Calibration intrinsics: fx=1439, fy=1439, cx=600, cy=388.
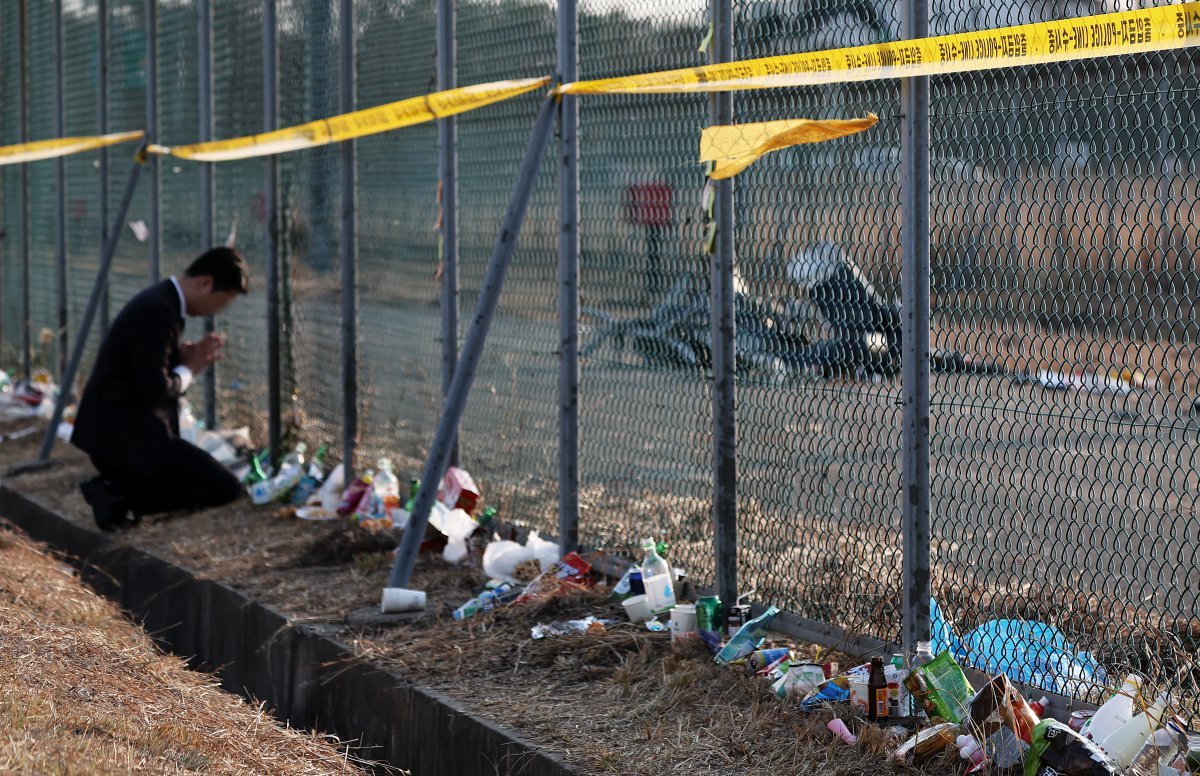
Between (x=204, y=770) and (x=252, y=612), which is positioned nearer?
(x=204, y=770)

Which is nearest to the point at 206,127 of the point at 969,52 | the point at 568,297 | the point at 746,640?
the point at 568,297

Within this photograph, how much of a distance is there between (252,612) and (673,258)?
2.48 meters

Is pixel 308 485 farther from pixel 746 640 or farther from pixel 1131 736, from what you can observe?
pixel 1131 736

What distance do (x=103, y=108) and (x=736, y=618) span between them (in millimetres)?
8591

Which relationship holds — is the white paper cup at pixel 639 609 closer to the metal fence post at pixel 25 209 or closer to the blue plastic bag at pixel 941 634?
the blue plastic bag at pixel 941 634

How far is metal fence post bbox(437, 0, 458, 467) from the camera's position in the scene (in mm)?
7137

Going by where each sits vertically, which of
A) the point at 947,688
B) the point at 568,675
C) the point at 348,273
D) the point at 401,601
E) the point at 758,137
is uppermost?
the point at 758,137

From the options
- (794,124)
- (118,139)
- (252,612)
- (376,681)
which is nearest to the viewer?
(794,124)

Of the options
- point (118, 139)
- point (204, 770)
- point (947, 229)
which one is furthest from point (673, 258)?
point (118, 139)

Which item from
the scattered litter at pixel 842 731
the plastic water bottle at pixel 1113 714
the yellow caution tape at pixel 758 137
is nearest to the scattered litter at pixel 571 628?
the scattered litter at pixel 842 731

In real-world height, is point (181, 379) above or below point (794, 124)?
below

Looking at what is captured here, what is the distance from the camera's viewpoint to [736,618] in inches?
206

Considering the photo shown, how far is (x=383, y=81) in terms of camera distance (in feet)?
26.0

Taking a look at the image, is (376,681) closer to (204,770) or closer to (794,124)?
(204,770)
